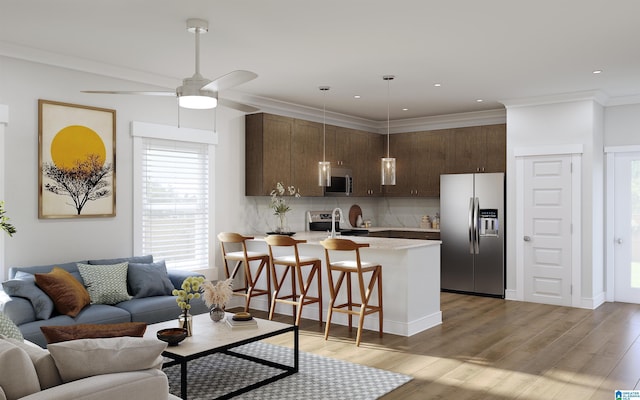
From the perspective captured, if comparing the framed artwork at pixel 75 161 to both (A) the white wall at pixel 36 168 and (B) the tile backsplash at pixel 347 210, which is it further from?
(B) the tile backsplash at pixel 347 210

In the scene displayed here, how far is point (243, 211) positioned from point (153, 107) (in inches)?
68.9

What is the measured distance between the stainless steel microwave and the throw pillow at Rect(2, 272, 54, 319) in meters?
4.23

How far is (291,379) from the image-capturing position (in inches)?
156

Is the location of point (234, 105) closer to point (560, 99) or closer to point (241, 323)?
point (241, 323)

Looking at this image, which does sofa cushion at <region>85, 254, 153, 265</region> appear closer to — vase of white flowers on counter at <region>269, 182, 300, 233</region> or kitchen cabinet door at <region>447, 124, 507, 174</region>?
vase of white flowers on counter at <region>269, 182, 300, 233</region>

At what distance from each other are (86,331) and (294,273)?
3604mm

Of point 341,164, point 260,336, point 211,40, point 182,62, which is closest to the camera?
point 260,336

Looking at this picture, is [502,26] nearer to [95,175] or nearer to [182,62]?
[182,62]

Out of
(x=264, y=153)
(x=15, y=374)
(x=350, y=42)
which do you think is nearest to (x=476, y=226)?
(x=264, y=153)

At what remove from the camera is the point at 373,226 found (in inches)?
359

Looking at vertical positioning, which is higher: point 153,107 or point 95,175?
point 153,107

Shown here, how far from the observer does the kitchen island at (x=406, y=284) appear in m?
5.26

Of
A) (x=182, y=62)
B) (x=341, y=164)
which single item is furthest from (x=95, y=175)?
(x=341, y=164)

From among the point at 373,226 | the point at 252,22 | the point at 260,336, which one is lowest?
the point at 260,336
